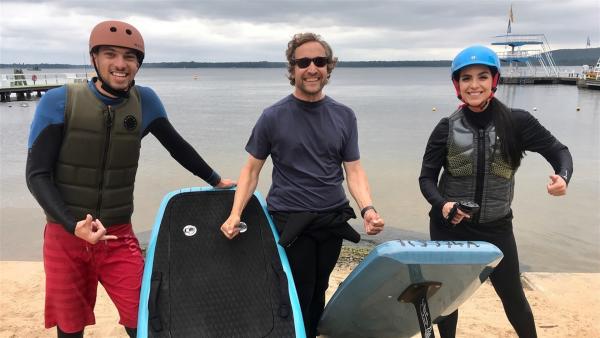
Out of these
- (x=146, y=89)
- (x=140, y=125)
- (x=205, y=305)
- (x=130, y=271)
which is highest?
(x=146, y=89)

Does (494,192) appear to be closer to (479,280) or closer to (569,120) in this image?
(479,280)

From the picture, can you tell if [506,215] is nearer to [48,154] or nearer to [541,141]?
[541,141]

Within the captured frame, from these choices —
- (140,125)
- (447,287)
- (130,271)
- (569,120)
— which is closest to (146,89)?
(140,125)

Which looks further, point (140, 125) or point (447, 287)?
point (140, 125)

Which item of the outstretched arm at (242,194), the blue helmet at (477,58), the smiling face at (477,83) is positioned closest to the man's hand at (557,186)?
the smiling face at (477,83)

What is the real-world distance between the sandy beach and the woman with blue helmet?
4.36 ft

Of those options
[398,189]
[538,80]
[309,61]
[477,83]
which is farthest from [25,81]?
[538,80]

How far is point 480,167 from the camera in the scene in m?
2.68

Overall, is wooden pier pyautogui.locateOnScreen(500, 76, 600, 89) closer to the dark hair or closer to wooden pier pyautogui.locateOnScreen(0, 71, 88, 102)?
wooden pier pyautogui.locateOnScreen(0, 71, 88, 102)

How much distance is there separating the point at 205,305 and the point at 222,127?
2179cm

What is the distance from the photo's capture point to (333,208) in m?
2.74

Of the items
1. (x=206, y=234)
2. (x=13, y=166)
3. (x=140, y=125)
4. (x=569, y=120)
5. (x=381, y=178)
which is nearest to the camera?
(x=140, y=125)

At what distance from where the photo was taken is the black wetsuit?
266cm

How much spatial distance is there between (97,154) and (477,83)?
2.10m
